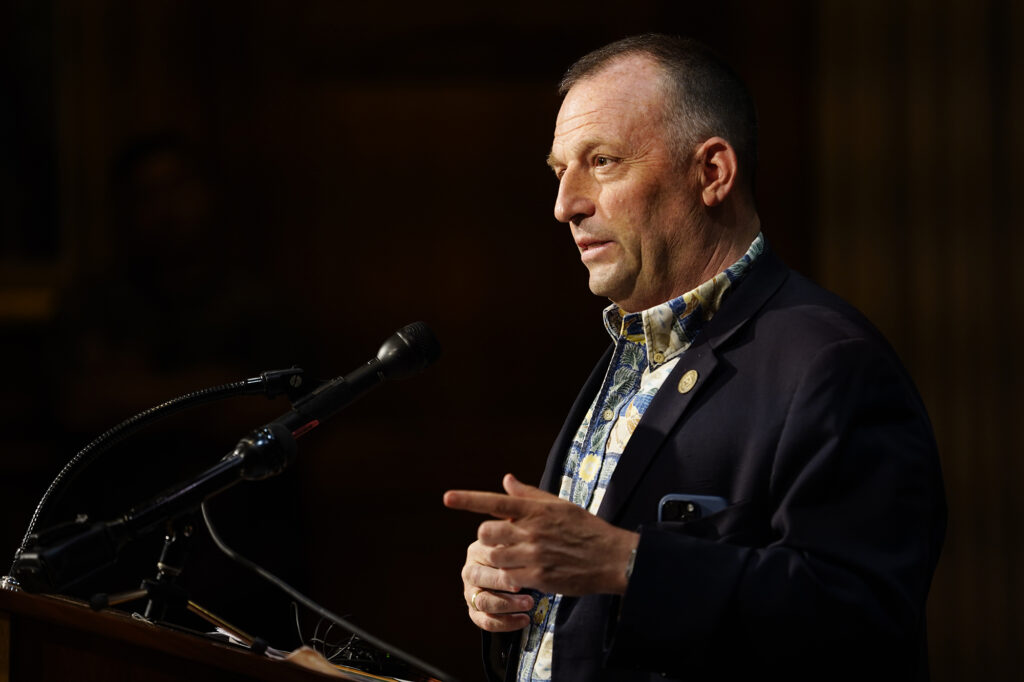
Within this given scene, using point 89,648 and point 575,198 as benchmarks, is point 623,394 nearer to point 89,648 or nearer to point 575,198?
point 575,198

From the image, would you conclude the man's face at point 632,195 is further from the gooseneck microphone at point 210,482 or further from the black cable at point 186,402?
the black cable at point 186,402

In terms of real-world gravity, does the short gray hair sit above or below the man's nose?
above

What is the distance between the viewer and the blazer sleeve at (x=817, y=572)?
1.20m

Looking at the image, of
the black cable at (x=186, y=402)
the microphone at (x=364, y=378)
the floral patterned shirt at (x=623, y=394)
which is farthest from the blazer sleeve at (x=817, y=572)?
the black cable at (x=186, y=402)

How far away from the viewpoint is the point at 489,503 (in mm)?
1146

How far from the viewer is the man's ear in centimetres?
161

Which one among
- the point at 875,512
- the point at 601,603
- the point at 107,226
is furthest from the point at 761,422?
the point at 107,226

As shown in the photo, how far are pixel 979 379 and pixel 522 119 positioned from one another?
5.36 ft

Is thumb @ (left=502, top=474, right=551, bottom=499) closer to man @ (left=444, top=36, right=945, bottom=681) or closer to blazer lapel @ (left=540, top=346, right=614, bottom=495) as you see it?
man @ (left=444, top=36, right=945, bottom=681)

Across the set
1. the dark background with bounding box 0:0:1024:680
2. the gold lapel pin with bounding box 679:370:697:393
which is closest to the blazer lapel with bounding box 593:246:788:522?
the gold lapel pin with bounding box 679:370:697:393

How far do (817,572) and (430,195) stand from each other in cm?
262

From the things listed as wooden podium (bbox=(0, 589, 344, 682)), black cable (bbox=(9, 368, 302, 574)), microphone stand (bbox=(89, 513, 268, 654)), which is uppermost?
black cable (bbox=(9, 368, 302, 574))

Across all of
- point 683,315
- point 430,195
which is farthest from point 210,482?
point 430,195

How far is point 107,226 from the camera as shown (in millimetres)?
3553
